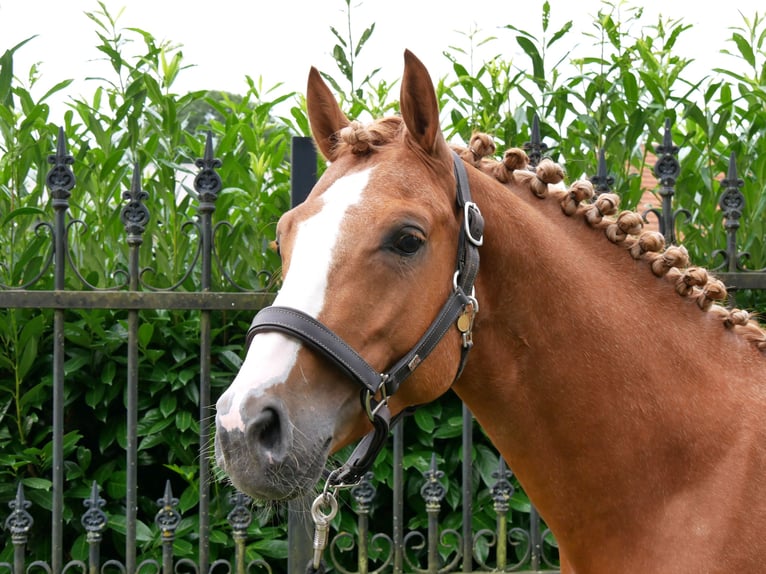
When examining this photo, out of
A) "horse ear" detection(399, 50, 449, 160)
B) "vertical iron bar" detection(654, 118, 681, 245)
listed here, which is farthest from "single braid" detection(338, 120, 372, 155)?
"vertical iron bar" detection(654, 118, 681, 245)

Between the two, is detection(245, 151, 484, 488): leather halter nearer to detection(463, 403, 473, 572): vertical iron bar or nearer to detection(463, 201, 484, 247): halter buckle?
detection(463, 201, 484, 247): halter buckle

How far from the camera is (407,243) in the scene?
194 cm

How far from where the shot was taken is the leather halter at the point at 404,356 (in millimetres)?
1794

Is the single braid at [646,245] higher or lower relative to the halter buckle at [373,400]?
higher

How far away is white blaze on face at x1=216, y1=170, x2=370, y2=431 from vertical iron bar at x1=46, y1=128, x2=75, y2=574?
1858mm

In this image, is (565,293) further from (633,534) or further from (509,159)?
(633,534)

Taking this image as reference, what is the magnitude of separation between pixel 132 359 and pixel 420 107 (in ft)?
6.29

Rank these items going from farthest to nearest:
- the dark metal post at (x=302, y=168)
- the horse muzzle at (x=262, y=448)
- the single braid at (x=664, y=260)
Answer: the dark metal post at (x=302, y=168) → the single braid at (x=664, y=260) → the horse muzzle at (x=262, y=448)

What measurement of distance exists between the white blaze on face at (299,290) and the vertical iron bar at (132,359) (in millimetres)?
1689

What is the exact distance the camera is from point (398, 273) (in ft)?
6.31

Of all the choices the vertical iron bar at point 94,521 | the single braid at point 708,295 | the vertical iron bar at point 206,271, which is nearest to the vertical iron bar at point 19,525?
the vertical iron bar at point 94,521

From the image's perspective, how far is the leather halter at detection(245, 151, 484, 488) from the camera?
1.79m

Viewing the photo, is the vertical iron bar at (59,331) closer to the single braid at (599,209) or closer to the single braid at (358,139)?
the single braid at (358,139)

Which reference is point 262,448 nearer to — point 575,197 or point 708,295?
point 575,197
